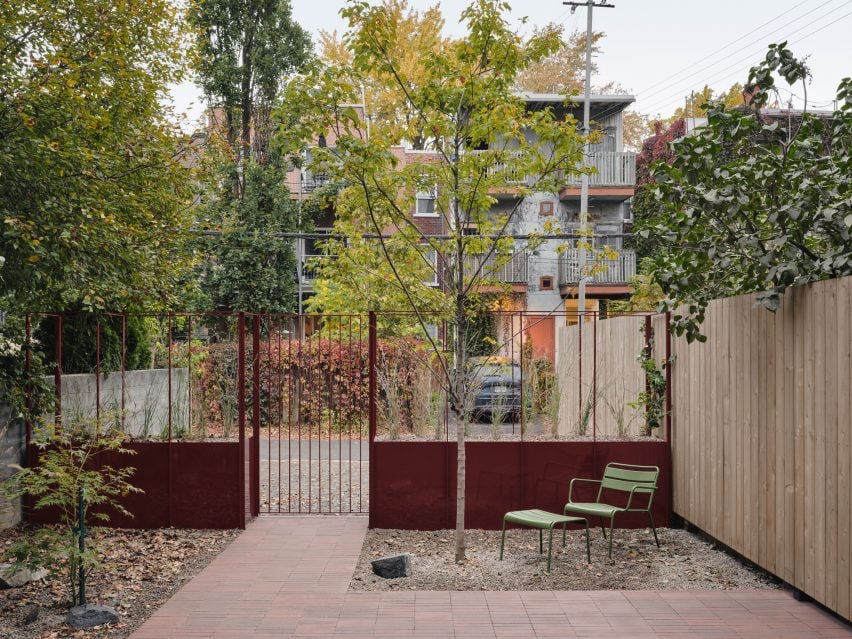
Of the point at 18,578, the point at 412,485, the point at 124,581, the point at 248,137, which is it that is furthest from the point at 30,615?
the point at 248,137

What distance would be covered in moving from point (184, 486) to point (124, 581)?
6.68 ft

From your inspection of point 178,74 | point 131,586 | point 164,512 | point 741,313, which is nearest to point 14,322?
point 164,512

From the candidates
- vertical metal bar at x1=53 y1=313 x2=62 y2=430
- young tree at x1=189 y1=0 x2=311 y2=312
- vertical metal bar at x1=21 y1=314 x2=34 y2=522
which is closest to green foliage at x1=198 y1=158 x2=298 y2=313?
young tree at x1=189 y1=0 x2=311 y2=312

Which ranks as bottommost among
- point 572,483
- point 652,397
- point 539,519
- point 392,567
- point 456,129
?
point 392,567

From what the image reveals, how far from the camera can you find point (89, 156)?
7781 mm

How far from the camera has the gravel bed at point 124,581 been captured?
19.6 ft

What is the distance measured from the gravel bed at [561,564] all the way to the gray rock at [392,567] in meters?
0.06

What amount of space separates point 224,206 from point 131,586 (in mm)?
17694

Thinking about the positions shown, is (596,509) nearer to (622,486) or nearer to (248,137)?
(622,486)

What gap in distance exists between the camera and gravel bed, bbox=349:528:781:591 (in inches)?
274

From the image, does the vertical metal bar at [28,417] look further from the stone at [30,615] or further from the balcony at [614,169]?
the balcony at [614,169]

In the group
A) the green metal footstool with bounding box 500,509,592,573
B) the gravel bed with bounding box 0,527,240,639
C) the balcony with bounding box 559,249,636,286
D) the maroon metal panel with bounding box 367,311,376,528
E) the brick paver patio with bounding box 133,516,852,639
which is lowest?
the gravel bed with bounding box 0,527,240,639

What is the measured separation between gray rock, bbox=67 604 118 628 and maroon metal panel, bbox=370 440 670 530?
3444mm

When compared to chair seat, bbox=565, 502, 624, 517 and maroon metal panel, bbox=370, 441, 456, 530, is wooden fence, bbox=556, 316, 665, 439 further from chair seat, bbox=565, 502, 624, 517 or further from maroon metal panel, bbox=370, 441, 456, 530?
maroon metal panel, bbox=370, 441, 456, 530
